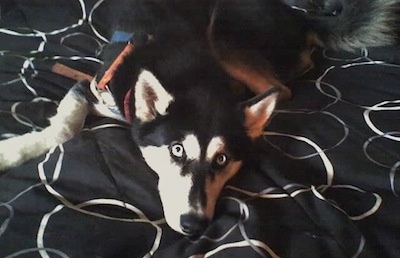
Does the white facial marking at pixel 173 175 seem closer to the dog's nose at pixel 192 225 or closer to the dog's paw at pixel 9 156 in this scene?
the dog's nose at pixel 192 225

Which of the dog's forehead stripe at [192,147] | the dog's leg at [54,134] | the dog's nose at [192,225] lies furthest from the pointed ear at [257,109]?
the dog's leg at [54,134]

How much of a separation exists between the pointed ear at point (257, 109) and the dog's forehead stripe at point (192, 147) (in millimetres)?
138

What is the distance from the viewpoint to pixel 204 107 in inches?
51.6

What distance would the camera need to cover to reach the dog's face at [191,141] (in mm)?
1198

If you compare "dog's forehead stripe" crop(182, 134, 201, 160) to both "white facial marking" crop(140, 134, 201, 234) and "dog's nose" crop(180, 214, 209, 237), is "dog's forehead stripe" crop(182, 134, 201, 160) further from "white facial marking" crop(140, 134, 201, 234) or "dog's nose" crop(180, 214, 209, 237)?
"dog's nose" crop(180, 214, 209, 237)

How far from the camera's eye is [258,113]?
1.35 meters

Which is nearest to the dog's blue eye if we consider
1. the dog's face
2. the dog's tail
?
the dog's face

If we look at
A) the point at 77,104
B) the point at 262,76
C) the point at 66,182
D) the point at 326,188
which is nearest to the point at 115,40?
the point at 77,104

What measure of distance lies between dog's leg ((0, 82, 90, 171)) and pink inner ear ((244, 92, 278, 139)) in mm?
408

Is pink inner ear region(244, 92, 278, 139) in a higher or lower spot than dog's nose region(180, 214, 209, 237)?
higher

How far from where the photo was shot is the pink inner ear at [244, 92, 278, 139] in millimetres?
1341

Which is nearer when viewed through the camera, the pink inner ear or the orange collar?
the pink inner ear

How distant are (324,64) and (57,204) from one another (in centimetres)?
94

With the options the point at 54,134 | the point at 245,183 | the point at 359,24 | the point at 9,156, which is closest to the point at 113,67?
the point at 54,134
